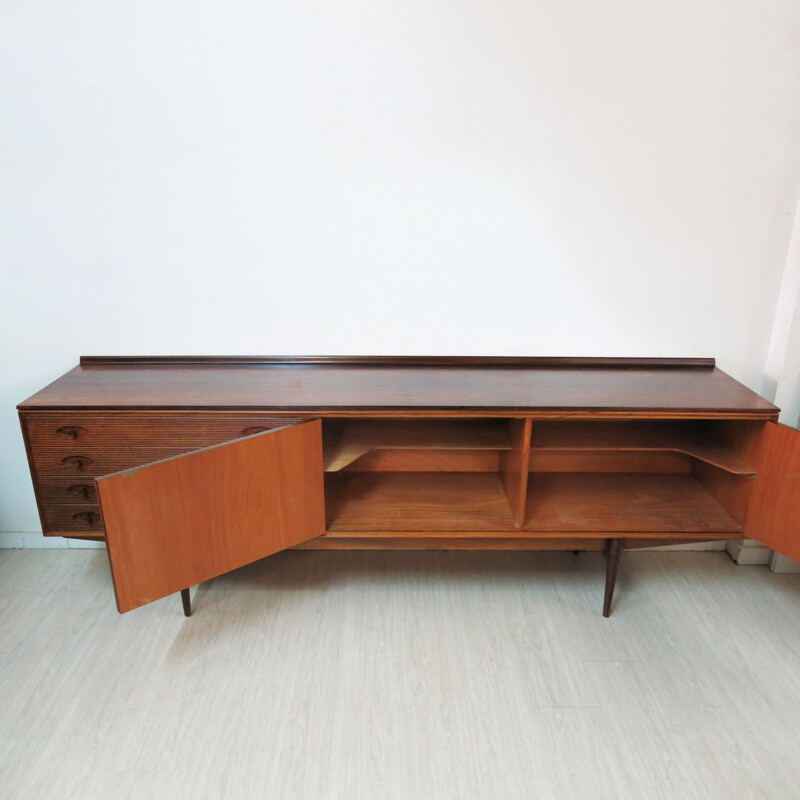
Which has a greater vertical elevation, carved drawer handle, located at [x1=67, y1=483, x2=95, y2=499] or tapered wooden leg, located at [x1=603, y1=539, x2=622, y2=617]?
carved drawer handle, located at [x1=67, y1=483, x2=95, y2=499]

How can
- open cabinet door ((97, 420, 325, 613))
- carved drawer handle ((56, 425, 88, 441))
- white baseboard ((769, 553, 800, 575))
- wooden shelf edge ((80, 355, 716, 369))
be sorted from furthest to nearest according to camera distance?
1. white baseboard ((769, 553, 800, 575))
2. wooden shelf edge ((80, 355, 716, 369))
3. carved drawer handle ((56, 425, 88, 441))
4. open cabinet door ((97, 420, 325, 613))

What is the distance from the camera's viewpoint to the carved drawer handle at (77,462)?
4.75 ft

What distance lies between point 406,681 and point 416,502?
0.43 metres

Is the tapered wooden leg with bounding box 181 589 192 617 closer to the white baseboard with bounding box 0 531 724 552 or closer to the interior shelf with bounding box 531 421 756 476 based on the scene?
the white baseboard with bounding box 0 531 724 552

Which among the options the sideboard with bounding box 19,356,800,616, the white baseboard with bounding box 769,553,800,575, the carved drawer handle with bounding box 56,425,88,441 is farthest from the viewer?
the white baseboard with bounding box 769,553,800,575

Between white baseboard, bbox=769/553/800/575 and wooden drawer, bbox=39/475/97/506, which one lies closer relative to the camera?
wooden drawer, bbox=39/475/97/506

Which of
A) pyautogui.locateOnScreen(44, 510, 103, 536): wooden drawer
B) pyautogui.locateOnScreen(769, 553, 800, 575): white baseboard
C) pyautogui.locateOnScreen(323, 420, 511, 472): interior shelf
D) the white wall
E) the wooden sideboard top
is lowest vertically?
pyautogui.locateOnScreen(769, 553, 800, 575): white baseboard

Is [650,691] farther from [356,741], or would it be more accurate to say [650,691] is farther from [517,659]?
[356,741]

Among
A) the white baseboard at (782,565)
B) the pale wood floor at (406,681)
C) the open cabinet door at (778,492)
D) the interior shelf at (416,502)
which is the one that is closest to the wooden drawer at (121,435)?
the interior shelf at (416,502)

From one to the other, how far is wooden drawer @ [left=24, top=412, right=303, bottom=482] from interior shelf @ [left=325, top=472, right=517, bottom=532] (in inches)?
12.2

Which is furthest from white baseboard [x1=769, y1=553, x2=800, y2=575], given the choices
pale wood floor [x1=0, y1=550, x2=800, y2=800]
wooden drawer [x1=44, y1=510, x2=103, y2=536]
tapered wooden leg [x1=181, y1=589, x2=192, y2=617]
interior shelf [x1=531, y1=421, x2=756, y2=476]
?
wooden drawer [x1=44, y1=510, x2=103, y2=536]

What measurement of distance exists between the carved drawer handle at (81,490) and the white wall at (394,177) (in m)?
0.41

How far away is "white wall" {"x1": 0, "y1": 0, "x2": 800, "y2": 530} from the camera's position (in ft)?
4.84

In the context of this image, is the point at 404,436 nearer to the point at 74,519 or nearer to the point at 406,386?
the point at 406,386
